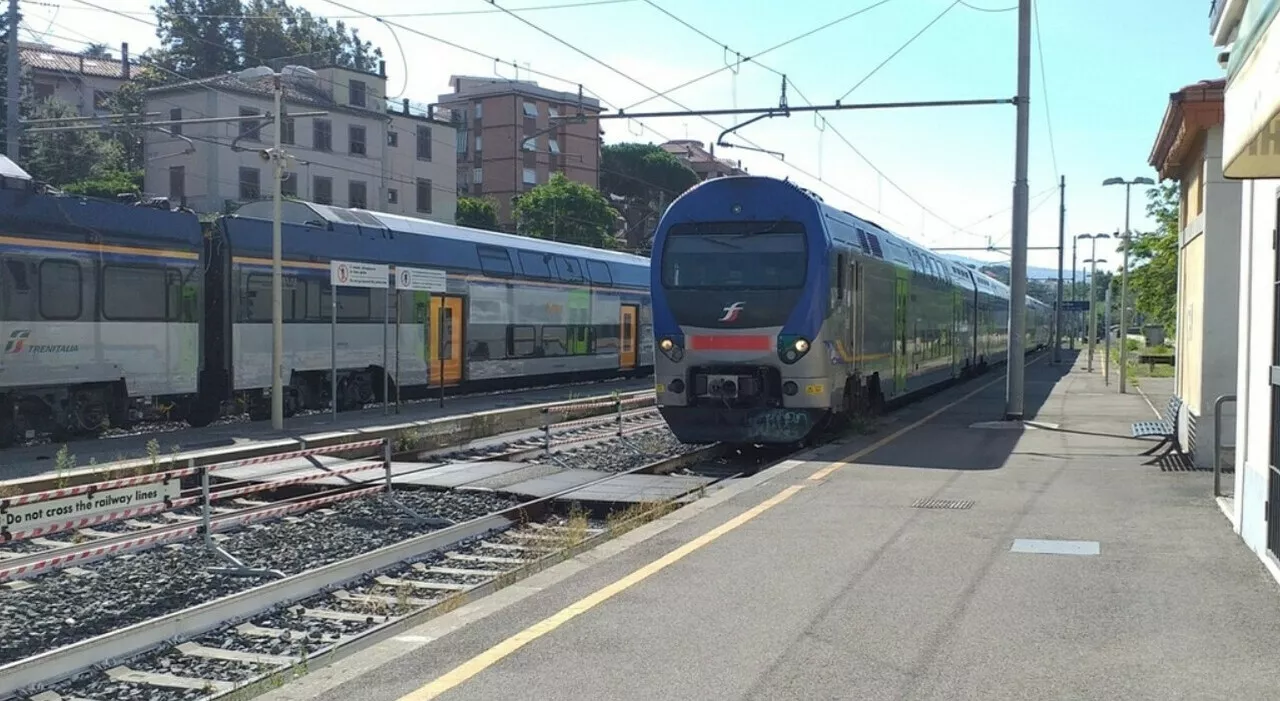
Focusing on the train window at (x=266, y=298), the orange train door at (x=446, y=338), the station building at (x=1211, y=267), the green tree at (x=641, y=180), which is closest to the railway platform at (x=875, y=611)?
the station building at (x=1211, y=267)

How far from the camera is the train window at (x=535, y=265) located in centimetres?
2664

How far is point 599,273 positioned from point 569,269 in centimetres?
189

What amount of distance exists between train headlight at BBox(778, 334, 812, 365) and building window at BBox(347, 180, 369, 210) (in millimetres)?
40945

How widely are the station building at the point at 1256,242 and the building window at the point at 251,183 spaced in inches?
1701

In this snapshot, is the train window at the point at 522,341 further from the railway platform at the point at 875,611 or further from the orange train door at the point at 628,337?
the railway platform at the point at 875,611

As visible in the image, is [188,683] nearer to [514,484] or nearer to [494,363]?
[514,484]

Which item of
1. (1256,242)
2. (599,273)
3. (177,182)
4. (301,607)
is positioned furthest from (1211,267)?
(177,182)

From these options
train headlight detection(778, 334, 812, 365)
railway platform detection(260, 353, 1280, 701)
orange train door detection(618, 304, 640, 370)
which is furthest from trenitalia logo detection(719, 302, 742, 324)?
orange train door detection(618, 304, 640, 370)

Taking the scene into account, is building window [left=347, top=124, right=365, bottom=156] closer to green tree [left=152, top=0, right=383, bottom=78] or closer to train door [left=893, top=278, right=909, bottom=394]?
green tree [left=152, top=0, right=383, bottom=78]

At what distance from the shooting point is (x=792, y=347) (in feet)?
47.4

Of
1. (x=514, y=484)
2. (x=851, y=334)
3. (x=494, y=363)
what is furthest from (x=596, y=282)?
(x=514, y=484)

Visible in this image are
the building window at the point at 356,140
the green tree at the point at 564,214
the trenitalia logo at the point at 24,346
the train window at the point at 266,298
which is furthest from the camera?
the green tree at the point at 564,214

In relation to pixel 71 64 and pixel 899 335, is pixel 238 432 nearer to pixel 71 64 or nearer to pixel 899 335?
pixel 899 335

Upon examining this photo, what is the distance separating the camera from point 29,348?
15.1m
